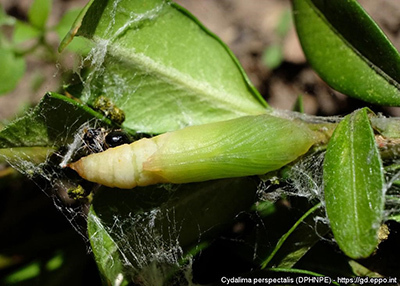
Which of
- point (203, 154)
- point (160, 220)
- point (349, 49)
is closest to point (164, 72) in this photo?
point (203, 154)

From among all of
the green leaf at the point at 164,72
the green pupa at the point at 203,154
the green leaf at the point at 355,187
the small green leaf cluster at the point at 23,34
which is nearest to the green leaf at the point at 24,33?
the small green leaf cluster at the point at 23,34

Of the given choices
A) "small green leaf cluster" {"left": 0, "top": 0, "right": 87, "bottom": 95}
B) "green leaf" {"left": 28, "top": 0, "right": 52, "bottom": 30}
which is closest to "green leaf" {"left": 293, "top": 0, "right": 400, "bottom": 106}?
"small green leaf cluster" {"left": 0, "top": 0, "right": 87, "bottom": 95}

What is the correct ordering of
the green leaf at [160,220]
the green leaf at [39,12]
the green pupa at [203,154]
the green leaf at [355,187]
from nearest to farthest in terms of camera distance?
the green leaf at [355,187] → the green pupa at [203,154] → the green leaf at [160,220] → the green leaf at [39,12]

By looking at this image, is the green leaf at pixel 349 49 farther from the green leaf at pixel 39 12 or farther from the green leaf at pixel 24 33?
the green leaf at pixel 24 33

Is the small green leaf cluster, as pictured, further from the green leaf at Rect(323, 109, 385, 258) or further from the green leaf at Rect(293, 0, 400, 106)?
the green leaf at Rect(323, 109, 385, 258)

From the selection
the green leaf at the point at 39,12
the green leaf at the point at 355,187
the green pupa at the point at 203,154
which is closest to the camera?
the green leaf at the point at 355,187

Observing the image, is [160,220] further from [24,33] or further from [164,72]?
[24,33]

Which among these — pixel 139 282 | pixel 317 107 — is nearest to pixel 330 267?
pixel 139 282
